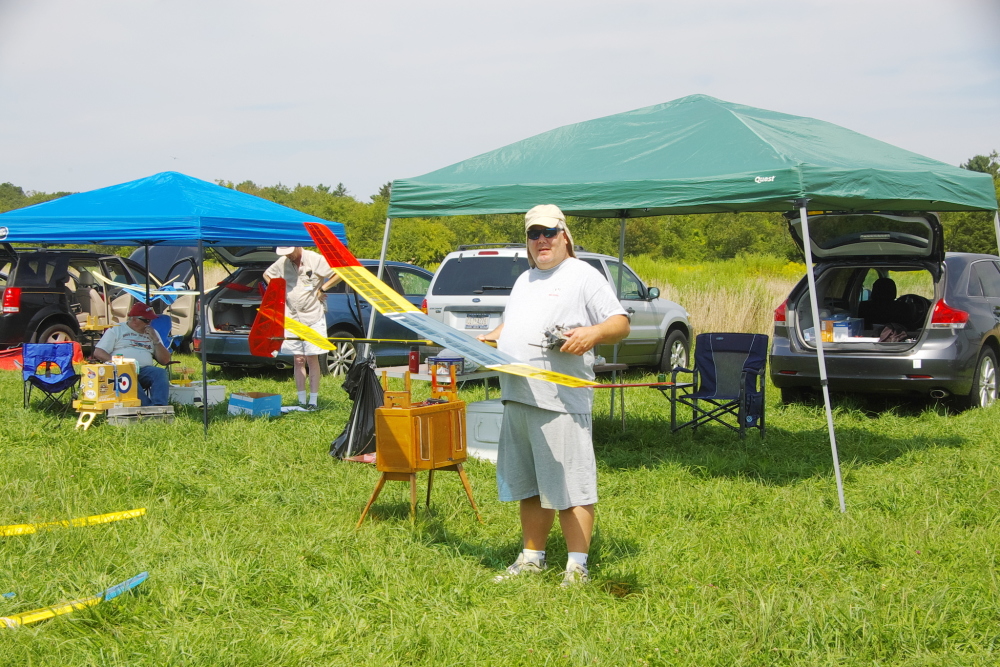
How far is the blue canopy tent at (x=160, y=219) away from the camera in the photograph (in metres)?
7.16

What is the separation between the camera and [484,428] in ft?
22.8

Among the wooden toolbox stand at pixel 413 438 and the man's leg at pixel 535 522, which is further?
the wooden toolbox stand at pixel 413 438

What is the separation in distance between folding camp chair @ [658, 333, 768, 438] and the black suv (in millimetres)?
7745

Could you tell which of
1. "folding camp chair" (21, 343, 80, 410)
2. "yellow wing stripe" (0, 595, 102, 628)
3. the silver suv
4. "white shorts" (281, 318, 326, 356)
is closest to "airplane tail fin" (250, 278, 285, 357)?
"white shorts" (281, 318, 326, 356)

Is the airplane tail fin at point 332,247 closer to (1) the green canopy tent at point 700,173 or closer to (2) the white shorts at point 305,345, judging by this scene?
(1) the green canopy tent at point 700,173

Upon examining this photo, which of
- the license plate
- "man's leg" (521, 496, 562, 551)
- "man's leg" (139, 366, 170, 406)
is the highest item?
the license plate

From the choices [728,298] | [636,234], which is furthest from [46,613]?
[636,234]

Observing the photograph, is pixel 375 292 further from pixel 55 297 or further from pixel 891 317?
pixel 55 297

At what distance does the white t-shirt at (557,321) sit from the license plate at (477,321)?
527cm

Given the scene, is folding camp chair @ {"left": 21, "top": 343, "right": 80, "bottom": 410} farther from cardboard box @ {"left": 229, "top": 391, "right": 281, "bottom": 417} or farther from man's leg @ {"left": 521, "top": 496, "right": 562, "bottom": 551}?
man's leg @ {"left": 521, "top": 496, "right": 562, "bottom": 551}

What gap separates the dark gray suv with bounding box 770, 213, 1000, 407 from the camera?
7.71 meters

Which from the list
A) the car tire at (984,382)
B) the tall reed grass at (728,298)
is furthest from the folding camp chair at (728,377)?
the tall reed grass at (728,298)

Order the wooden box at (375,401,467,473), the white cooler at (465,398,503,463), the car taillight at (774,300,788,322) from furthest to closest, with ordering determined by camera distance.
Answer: the car taillight at (774,300,788,322)
the white cooler at (465,398,503,463)
the wooden box at (375,401,467,473)

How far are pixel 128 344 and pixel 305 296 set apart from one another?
1.67 meters
